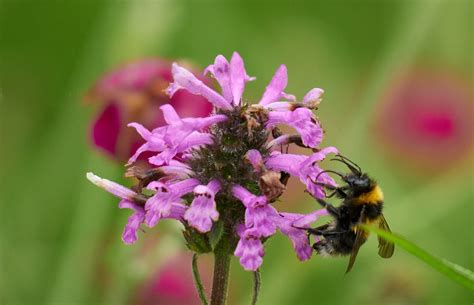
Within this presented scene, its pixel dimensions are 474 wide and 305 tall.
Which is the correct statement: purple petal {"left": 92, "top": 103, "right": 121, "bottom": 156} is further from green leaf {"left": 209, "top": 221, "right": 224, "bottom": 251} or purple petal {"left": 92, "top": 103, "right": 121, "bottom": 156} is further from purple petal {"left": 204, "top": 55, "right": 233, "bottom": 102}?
green leaf {"left": 209, "top": 221, "right": 224, "bottom": 251}

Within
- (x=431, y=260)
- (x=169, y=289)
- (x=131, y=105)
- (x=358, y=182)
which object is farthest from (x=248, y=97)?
(x=431, y=260)

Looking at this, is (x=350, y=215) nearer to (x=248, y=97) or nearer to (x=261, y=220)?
(x=261, y=220)

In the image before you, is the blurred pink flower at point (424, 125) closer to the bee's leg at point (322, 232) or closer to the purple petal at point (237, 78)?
A: the bee's leg at point (322, 232)

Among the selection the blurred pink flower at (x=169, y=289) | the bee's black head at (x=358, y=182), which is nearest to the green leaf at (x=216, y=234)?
the bee's black head at (x=358, y=182)

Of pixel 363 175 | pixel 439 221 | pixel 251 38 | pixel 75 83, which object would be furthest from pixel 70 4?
pixel 363 175

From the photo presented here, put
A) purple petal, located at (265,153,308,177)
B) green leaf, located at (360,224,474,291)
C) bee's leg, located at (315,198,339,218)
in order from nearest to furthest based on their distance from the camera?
green leaf, located at (360,224,474,291)
purple petal, located at (265,153,308,177)
bee's leg, located at (315,198,339,218)

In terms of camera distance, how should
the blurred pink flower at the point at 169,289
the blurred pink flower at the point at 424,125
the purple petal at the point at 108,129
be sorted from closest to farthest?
the purple petal at the point at 108,129 → the blurred pink flower at the point at 169,289 → the blurred pink flower at the point at 424,125

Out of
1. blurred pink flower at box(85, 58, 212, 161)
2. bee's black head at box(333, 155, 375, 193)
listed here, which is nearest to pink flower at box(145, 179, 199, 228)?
bee's black head at box(333, 155, 375, 193)
